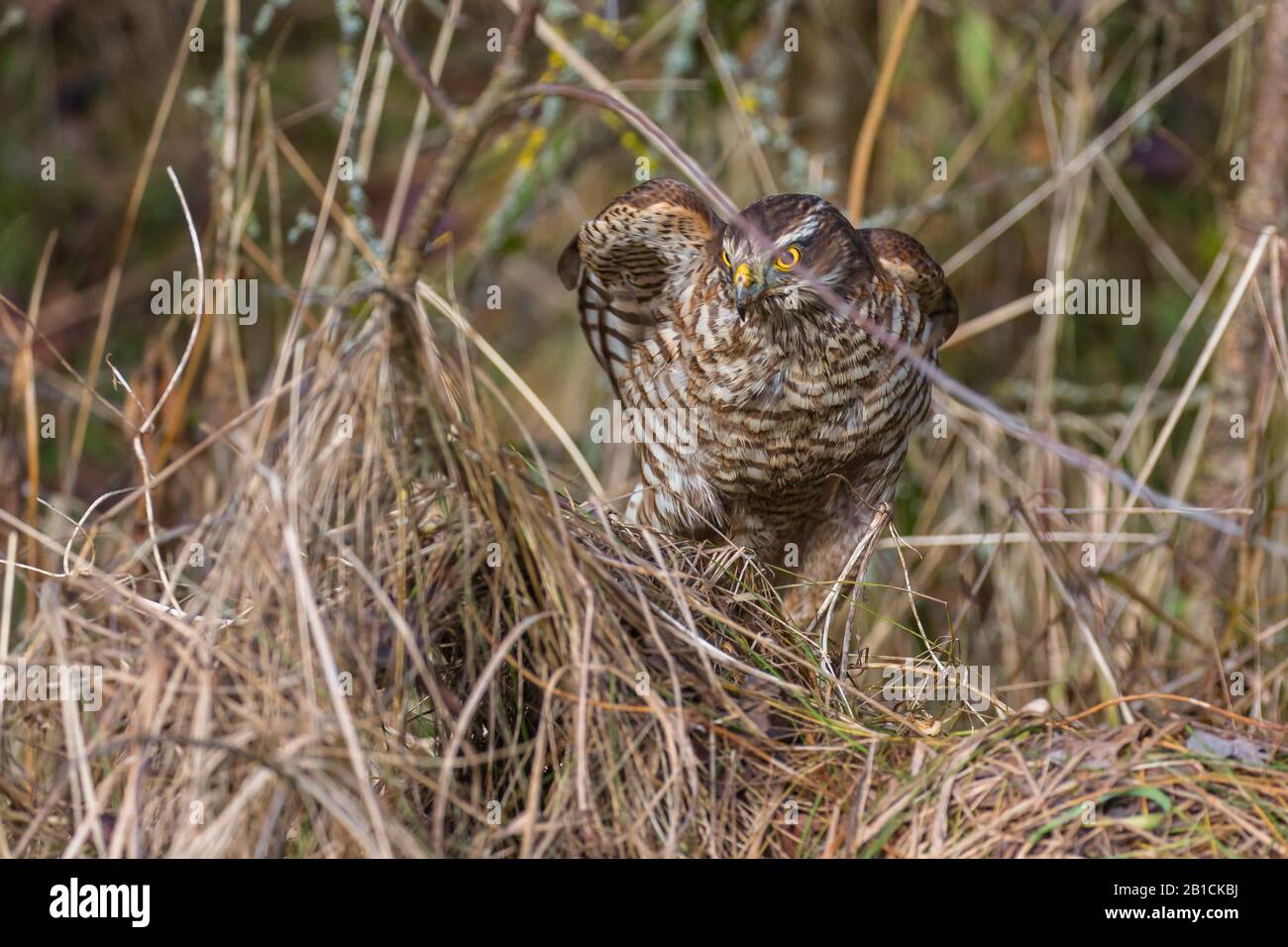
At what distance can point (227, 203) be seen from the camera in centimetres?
410

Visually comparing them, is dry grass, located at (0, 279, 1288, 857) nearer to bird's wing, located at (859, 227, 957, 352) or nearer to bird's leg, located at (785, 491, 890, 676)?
bird's leg, located at (785, 491, 890, 676)

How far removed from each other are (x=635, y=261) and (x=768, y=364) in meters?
0.53

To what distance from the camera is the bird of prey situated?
10.5ft

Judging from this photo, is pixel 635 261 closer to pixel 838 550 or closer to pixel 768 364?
pixel 768 364

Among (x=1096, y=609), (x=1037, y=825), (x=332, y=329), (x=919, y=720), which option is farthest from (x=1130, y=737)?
(x=332, y=329)

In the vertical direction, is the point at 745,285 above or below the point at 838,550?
above

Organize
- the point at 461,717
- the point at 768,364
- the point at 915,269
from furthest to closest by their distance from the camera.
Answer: the point at 915,269, the point at 768,364, the point at 461,717

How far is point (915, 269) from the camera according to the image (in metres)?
3.47

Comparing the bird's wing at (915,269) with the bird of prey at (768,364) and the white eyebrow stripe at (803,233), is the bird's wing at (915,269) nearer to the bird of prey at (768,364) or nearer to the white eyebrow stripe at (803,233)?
the bird of prey at (768,364)

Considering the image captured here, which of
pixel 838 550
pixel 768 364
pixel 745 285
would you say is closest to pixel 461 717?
pixel 745 285

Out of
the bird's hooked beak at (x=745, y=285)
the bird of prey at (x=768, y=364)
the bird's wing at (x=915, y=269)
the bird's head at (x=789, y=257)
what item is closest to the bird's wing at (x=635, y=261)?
the bird of prey at (x=768, y=364)

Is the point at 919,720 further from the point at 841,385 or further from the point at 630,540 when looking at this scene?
the point at 841,385

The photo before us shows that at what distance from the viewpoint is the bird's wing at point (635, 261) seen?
11.2 ft

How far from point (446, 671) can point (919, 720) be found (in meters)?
0.95
